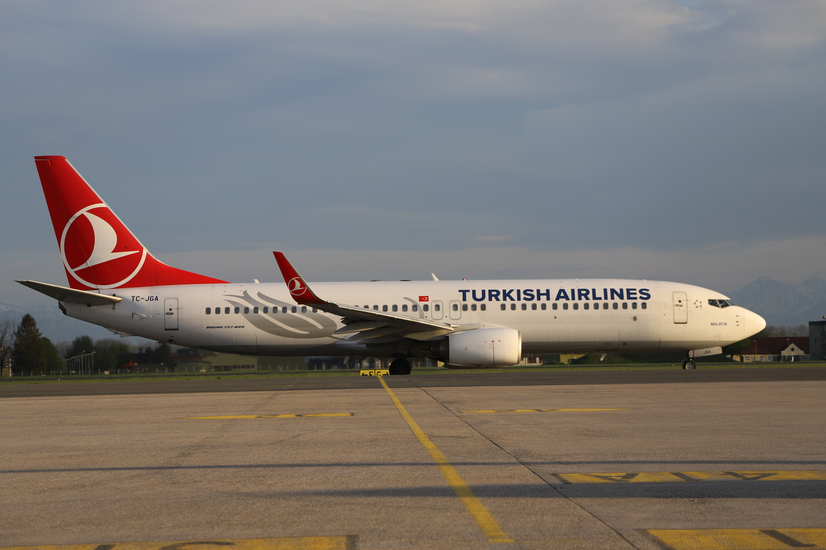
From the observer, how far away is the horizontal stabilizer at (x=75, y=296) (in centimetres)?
2684

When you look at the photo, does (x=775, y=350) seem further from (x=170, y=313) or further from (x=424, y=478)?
(x=424, y=478)

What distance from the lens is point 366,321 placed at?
2680 cm

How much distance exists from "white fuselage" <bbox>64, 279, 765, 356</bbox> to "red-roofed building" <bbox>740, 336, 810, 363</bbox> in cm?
6370

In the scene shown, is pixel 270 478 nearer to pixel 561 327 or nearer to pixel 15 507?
pixel 15 507

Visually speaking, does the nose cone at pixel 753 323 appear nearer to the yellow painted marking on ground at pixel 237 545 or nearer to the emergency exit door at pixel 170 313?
the emergency exit door at pixel 170 313

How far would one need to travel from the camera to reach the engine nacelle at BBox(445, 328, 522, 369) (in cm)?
2523

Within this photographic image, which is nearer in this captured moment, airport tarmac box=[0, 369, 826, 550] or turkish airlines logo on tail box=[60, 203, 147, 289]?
airport tarmac box=[0, 369, 826, 550]

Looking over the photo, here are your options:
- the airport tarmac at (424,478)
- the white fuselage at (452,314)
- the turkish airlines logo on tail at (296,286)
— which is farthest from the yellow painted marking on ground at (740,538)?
the white fuselage at (452,314)

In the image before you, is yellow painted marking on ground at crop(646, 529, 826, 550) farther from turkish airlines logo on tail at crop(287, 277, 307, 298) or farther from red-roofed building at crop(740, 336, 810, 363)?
red-roofed building at crop(740, 336, 810, 363)

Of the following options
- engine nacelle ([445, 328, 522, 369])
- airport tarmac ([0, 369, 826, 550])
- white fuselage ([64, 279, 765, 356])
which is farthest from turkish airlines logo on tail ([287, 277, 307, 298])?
airport tarmac ([0, 369, 826, 550])

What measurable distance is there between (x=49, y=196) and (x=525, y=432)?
86.1 feet

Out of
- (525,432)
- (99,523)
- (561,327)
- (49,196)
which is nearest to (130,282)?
(49,196)

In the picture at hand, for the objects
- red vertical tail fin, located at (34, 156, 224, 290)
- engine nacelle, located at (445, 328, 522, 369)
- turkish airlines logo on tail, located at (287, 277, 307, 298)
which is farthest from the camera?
red vertical tail fin, located at (34, 156, 224, 290)

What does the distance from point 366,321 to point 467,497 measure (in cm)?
2142
